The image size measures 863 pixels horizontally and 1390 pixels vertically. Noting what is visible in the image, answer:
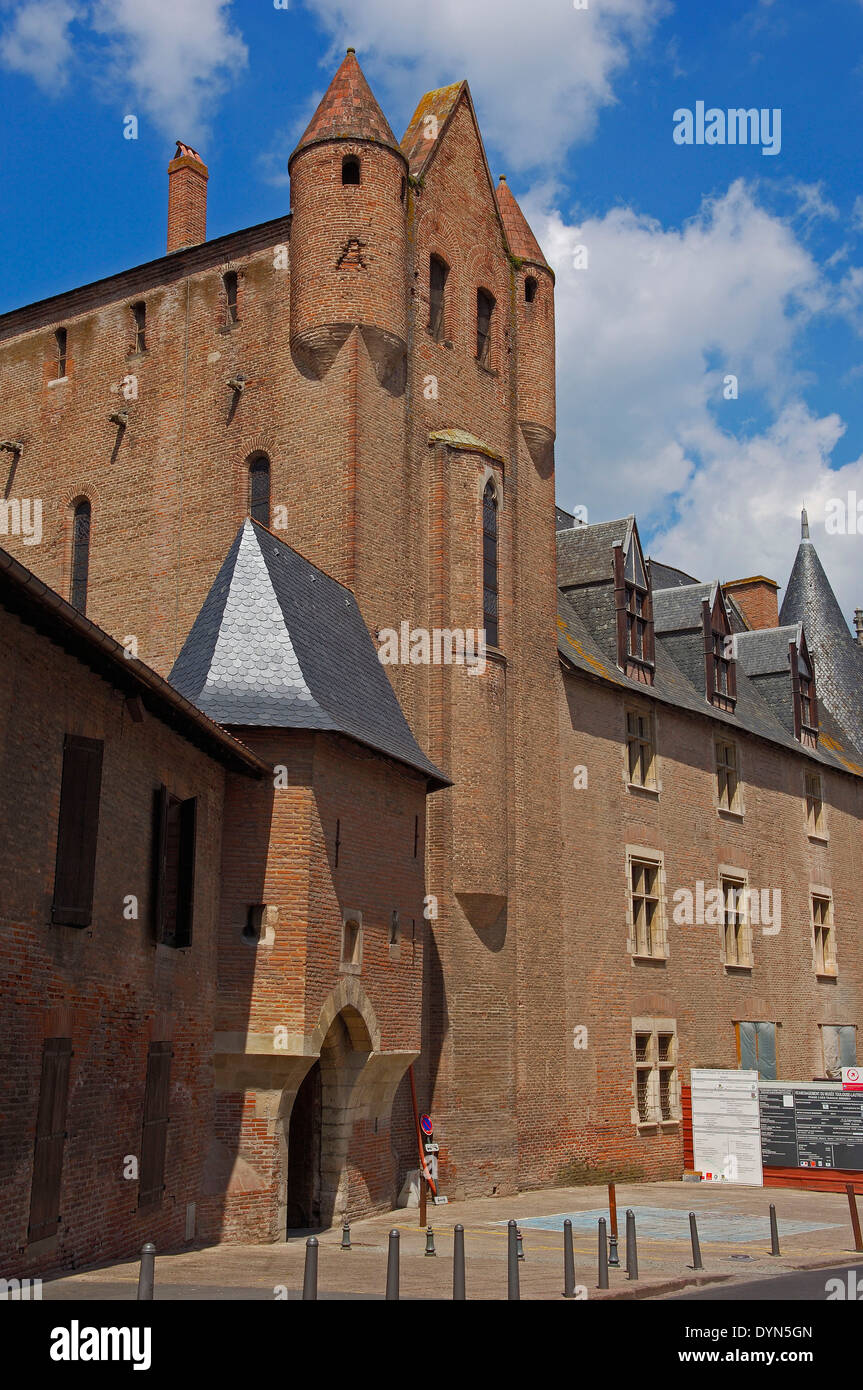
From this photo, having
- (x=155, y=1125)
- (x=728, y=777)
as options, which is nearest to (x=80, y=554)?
(x=155, y=1125)

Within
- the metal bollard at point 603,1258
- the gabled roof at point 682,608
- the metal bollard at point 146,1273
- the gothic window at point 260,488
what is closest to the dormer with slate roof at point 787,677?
the gabled roof at point 682,608

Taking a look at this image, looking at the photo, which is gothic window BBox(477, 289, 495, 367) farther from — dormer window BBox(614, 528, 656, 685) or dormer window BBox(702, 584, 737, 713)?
Answer: dormer window BBox(702, 584, 737, 713)

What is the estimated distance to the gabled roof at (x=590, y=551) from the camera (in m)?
29.8

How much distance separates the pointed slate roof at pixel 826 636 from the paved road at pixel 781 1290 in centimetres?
2693

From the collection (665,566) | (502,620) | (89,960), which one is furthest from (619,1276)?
(665,566)

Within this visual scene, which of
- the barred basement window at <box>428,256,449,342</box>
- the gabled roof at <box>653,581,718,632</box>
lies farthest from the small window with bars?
the barred basement window at <box>428,256,449,342</box>

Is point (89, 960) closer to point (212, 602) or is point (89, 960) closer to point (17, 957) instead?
point (17, 957)

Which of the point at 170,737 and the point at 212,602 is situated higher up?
the point at 212,602

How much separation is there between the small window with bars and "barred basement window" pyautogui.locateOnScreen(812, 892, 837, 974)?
25.1 feet

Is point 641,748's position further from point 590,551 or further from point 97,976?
point 97,976

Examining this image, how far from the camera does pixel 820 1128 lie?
24.1m

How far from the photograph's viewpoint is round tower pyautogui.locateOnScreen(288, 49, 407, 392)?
2300cm
